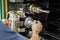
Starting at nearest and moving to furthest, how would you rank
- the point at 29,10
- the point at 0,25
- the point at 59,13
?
the point at 0,25
the point at 59,13
the point at 29,10

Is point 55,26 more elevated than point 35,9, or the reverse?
point 35,9

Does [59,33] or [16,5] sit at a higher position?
[16,5]

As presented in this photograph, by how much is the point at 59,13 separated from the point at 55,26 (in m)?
0.11

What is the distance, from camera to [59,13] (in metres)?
1.32

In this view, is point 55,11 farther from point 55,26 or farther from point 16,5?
point 16,5

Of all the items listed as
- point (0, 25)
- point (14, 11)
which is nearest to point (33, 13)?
point (14, 11)

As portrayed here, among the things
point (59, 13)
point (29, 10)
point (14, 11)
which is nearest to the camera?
point (59, 13)

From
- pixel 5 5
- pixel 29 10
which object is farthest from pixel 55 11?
pixel 5 5

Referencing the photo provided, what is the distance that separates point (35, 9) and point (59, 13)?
1.10ft

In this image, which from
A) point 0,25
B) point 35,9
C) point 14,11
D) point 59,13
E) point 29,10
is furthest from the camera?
point 14,11

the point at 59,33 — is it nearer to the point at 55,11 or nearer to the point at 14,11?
the point at 55,11

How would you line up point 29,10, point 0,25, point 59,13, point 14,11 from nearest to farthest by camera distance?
1. point 0,25
2. point 59,13
3. point 29,10
4. point 14,11

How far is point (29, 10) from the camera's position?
171 cm

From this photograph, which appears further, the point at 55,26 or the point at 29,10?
the point at 29,10
